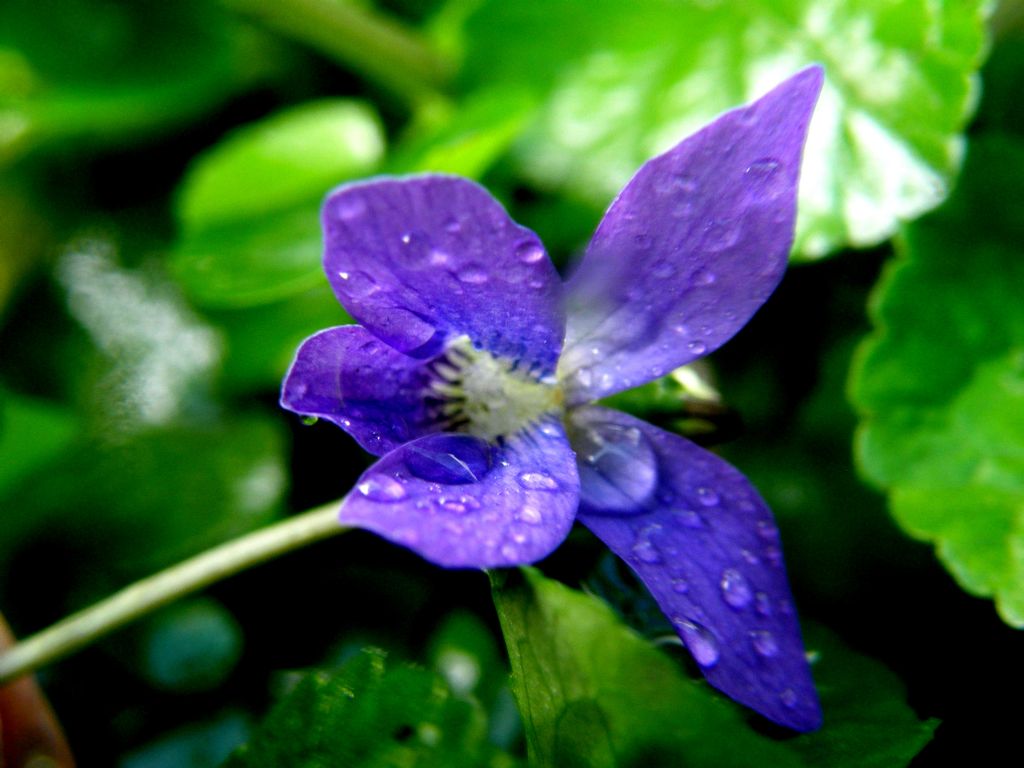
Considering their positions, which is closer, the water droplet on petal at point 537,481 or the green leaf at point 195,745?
the water droplet on petal at point 537,481

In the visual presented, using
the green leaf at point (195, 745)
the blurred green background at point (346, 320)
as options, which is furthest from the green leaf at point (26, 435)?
the green leaf at point (195, 745)

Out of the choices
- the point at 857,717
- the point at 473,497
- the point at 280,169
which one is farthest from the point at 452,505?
the point at 280,169

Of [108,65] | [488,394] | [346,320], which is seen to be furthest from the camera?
[108,65]

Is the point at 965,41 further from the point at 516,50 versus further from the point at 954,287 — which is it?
the point at 516,50

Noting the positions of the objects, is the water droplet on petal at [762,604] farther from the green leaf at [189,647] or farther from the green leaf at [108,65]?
the green leaf at [108,65]

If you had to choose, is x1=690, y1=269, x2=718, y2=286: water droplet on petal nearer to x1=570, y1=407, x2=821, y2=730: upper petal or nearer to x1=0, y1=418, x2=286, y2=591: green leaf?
x1=570, y1=407, x2=821, y2=730: upper petal

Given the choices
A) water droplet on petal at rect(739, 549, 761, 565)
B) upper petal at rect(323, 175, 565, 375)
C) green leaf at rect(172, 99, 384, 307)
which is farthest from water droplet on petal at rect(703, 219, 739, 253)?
green leaf at rect(172, 99, 384, 307)

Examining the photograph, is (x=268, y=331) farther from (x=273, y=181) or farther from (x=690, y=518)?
(x=690, y=518)
